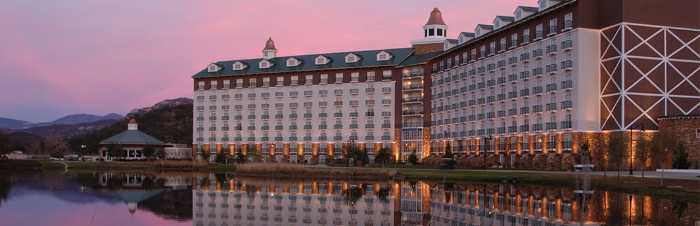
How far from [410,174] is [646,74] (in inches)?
1001

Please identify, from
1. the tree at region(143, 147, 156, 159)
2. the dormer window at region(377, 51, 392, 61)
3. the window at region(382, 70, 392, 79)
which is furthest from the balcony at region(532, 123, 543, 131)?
the tree at region(143, 147, 156, 159)

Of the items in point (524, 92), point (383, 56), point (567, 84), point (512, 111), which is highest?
point (383, 56)

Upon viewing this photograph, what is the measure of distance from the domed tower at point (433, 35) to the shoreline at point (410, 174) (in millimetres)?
43984

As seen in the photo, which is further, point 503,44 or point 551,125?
point 503,44

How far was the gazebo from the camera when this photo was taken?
134m

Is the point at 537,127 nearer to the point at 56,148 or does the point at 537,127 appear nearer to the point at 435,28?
the point at 435,28

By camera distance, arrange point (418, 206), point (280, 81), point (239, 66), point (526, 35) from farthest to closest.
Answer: point (239, 66)
point (280, 81)
point (526, 35)
point (418, 206)

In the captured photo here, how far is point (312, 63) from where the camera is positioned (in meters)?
137

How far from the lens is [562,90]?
270ft

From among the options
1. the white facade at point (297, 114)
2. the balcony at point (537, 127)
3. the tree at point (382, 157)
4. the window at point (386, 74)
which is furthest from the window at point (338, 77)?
the balcony at point (537, 127)

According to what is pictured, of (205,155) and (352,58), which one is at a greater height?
(352,58)

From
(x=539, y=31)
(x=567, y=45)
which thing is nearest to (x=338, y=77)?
(x=539, y=31)

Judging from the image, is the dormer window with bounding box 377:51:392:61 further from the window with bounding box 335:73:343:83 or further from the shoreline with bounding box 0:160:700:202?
the shoreline with bounding box 0:160:700:202

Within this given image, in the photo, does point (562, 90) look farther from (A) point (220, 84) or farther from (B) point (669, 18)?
(A) point (220, 84)
